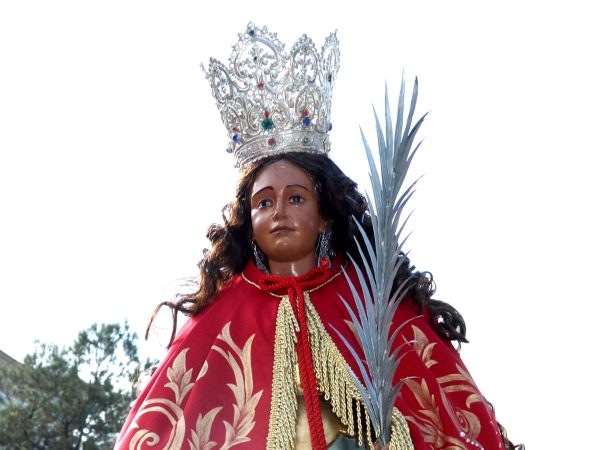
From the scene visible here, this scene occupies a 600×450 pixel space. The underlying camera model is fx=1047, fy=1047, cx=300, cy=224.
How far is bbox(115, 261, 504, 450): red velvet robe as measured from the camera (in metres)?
4.36

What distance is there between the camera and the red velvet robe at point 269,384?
172 inches

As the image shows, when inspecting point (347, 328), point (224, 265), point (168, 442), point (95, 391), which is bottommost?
point (168, 442)

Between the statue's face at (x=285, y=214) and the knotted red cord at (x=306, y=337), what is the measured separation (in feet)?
0.35

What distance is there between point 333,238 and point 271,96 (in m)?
0.77

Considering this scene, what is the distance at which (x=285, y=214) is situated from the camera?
4789 mm

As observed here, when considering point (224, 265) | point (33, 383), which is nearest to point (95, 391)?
point (33, 383)

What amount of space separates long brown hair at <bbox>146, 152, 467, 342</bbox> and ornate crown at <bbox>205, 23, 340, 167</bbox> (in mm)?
118

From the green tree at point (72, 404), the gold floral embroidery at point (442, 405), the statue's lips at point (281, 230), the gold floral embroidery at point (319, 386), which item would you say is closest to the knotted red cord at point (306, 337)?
the gold floral embroidery at point (319, 386)

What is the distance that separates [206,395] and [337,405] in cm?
57

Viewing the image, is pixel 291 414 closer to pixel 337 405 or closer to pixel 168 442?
pixel 337 405

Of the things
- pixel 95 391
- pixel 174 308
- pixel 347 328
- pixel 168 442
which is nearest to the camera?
pixel 168 442

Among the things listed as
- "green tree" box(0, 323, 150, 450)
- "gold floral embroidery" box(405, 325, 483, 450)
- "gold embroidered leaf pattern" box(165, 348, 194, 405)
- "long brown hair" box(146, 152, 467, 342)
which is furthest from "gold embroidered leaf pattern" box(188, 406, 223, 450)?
"green tree" box(0, 323, 150, 450)

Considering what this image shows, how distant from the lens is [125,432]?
4484 mm

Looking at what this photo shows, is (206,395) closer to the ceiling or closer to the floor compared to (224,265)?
closer to the floor
